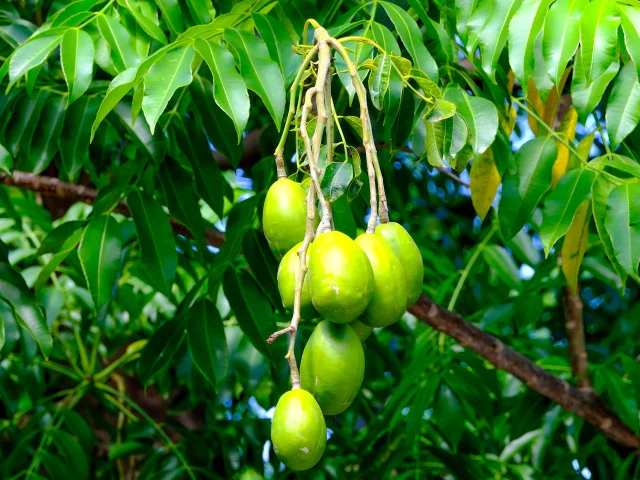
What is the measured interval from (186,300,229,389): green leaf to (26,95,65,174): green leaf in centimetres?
48

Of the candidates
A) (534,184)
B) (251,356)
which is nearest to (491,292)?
(251,356)

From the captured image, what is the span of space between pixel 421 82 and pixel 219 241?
1.12 metres

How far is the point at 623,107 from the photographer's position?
1377 millimetres

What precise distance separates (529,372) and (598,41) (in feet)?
3.62

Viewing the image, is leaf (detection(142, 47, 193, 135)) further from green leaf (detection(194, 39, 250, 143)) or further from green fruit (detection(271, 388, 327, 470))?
green fruit (detection(271, 388, 327, 470))

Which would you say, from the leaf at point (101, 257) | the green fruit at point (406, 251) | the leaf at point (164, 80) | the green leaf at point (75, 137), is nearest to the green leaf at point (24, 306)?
the leaf at point (101, 257)

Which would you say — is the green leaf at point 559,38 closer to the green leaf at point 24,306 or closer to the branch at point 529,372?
the branch at point 529,372

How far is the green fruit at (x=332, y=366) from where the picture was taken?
2.89ft

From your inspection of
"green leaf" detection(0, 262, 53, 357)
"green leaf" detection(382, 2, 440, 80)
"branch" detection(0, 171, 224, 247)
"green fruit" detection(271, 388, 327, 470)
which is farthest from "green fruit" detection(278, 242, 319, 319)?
"branch" detection(0, 171, 224, 247)

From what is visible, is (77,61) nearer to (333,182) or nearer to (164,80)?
(164,80)

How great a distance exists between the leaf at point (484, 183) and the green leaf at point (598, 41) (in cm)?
36

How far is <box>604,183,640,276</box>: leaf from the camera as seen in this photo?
1361mm

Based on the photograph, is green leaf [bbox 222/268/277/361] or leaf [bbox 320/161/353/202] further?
green leaf [bbox 222/268/277/361]

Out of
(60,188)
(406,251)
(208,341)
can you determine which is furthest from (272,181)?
(406,251)
